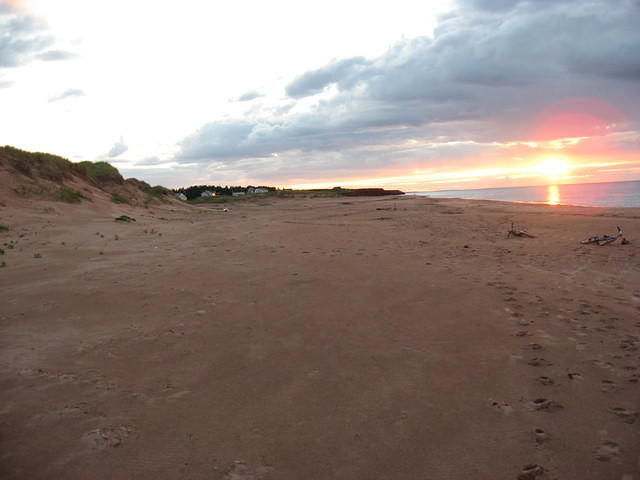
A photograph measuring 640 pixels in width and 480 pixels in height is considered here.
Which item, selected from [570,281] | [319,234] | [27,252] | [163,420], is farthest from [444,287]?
[27,252]

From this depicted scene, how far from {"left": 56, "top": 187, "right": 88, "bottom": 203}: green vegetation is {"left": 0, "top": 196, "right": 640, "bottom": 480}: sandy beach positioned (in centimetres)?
790

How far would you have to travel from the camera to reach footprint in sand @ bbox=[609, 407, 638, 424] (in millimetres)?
3004

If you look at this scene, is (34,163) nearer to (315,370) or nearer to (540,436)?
(315,370)

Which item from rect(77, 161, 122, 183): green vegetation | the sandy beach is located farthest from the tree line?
the sandy beach

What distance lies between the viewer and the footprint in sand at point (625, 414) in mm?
3004

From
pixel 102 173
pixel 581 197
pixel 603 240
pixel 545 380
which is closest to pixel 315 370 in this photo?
pixel 545 380

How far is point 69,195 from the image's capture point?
14.9 metres

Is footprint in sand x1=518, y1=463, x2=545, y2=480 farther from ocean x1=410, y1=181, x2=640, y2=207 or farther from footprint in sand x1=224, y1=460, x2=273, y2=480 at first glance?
ocean x1=410, y1=181, x2=640, y2=207

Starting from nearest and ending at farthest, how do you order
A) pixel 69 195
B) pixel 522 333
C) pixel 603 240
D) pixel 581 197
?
1. pixel 522 333
2. pixel 603 240
3. pixel 69 195
4. pixel 581 197

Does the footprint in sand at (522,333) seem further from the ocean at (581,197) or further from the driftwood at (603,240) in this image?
the ocean at (581,197)

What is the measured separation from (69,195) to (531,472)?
16.6m

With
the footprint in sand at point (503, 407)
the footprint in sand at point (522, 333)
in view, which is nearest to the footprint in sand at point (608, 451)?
the footprint in sand at point (503, 407)

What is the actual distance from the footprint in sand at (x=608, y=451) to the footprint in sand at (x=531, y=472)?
0.43 metres

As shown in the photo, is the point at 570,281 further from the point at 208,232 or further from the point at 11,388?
the point at 208,232
